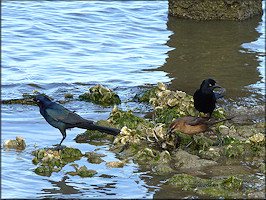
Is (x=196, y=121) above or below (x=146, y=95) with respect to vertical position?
above

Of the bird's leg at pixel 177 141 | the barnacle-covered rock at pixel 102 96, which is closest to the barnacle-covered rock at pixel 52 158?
the bird's leg at pixel 177 141

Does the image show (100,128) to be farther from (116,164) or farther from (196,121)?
(196,121)

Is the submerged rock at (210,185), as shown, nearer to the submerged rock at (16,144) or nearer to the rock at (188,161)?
the rock at (188,161)

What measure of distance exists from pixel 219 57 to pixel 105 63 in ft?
10.0

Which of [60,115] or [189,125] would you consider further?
[60,115]

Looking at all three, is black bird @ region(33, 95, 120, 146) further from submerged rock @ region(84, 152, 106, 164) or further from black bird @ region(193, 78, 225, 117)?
black bird @ region(193, 78, 225, 117)

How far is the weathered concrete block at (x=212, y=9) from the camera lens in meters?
16.6

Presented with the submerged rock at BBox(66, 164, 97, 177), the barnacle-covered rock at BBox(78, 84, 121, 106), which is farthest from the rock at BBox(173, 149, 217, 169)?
the barnacle-covered rock at BBox(78, 84, 121, 106)

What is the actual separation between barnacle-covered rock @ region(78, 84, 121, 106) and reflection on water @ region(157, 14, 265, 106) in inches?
64.0

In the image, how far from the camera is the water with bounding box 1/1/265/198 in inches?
241

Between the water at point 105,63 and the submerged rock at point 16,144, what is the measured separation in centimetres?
11

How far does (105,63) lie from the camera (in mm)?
12828

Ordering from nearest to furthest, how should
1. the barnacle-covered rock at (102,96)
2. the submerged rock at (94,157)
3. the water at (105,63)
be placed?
the water at (105,63) < the submerged rock at (94,157) < the barnacle-covered rock at (102,96)

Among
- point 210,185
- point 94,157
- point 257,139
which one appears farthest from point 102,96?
point 210,185
